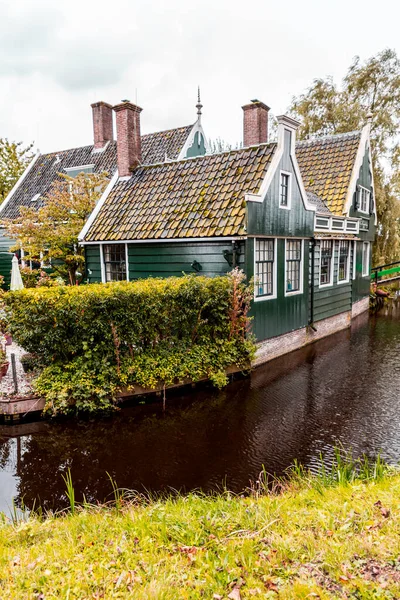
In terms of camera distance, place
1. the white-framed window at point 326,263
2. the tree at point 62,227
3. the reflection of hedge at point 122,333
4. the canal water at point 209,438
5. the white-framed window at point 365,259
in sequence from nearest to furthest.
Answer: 1. the canal water at point 209,438
2. the reflection of hedge at point 122,333
3. the tree at point 62,227
4. the white-framed window at point 326,263
5. the white-framed window at point 365,259

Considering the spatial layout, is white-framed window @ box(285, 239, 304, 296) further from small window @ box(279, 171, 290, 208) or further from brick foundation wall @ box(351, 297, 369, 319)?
brick foundation wall @ box(351, 297, 369, 319)

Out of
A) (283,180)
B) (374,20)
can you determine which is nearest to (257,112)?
(283,180)

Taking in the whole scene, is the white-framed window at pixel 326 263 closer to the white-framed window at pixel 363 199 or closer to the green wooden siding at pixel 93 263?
the white-framed window at pixel 363 199

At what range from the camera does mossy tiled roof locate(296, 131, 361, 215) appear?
693 inches

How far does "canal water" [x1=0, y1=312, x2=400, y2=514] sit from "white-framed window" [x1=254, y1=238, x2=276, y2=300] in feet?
7.87

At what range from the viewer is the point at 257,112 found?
14422 mm

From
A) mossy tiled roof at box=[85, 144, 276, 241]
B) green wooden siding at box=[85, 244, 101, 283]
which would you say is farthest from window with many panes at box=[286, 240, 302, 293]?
green wooden siding at box=[85, 244, 101, 283]

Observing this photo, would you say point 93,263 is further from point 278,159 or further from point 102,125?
point 102,125

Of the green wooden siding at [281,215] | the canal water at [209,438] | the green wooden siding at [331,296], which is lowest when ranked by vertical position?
the canal water at [209,438]

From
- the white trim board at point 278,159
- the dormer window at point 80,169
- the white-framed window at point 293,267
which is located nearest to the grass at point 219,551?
the white trim board at point 278,159

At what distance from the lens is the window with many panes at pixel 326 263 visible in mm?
15370

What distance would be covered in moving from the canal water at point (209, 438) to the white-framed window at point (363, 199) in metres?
10.6

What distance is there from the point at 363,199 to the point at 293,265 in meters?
8.82

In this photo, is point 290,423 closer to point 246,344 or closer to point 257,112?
point 246,344
